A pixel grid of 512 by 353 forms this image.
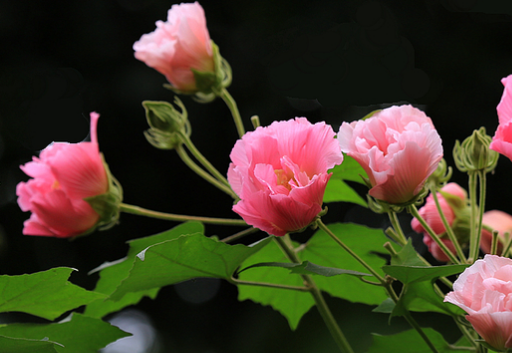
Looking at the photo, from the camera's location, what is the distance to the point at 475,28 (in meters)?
2.83

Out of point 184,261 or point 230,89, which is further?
point 230,89

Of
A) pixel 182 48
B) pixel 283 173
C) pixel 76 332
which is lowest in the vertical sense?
pixel 76 332

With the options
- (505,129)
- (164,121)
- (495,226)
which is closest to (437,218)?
(495,226)

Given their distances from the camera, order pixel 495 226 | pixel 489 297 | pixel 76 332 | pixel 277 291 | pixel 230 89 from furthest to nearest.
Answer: pixel 230 89, pixel 277 291, pixel 495 226, pixel 76 332, pixel 489 297

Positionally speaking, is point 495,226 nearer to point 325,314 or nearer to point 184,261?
point 325,314

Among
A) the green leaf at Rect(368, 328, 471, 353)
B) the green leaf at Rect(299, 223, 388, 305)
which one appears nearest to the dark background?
the green leaf at Rect(299, 223, 388, 305)

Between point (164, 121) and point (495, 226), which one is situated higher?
point (164, 121)

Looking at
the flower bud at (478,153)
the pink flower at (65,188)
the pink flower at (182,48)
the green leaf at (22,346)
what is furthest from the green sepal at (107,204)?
the flower bud at (478,153)

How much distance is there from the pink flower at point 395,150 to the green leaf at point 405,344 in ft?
0.44

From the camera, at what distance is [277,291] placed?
66 cm

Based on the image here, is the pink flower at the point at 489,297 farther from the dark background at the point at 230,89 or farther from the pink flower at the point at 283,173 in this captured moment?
the dark background at the point at 230,89

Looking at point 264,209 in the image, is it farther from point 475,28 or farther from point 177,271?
point 475,28

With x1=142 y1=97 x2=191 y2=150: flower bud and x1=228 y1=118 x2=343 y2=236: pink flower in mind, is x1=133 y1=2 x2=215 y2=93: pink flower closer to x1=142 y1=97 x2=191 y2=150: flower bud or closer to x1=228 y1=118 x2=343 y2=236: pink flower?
x1=142 y1=97 x2=191 y2=150: flower bud

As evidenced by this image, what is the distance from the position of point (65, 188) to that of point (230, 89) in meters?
2.35
